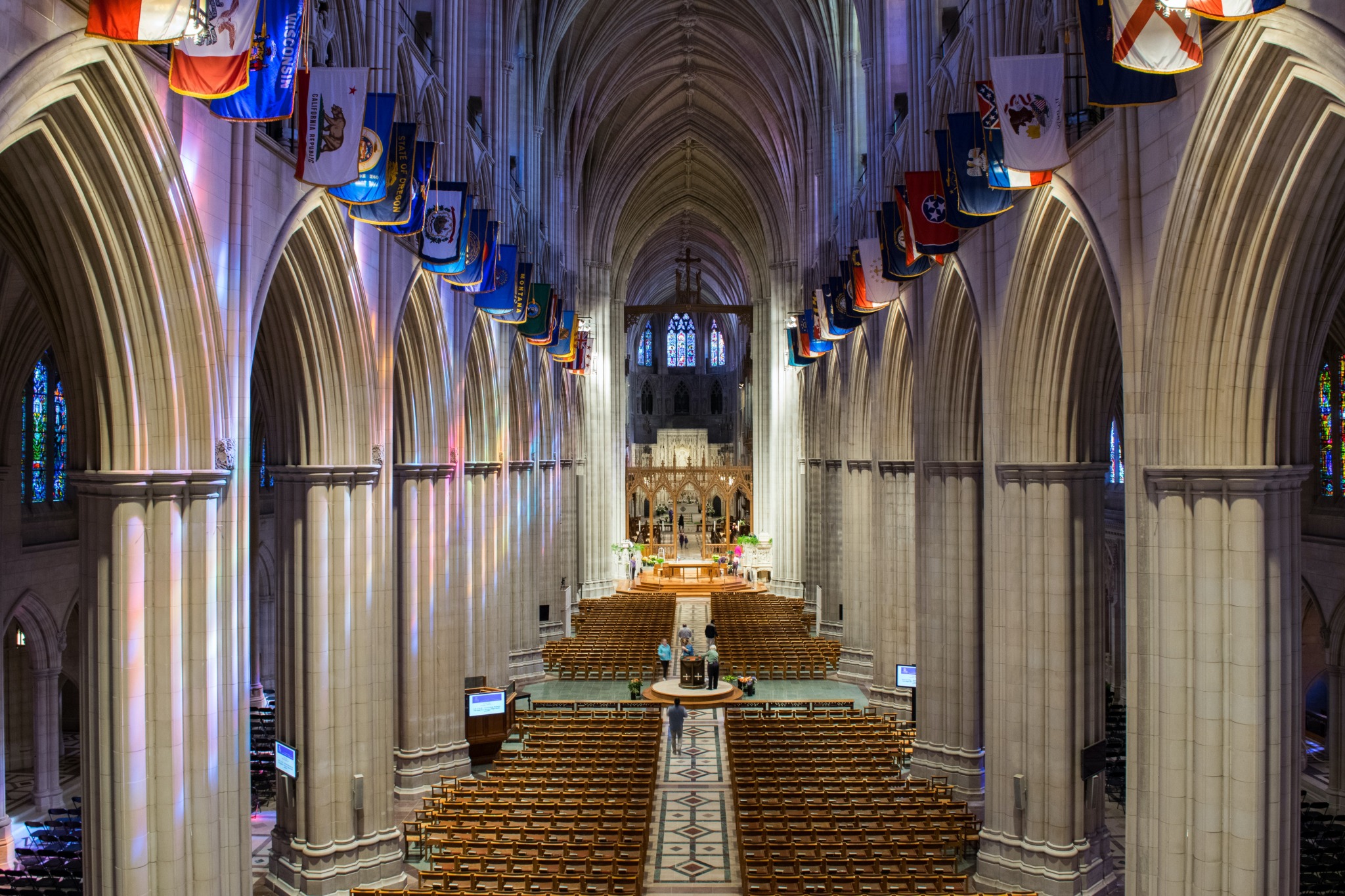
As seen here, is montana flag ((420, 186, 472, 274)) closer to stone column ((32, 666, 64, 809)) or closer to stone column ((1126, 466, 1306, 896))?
stone column ((1126, 466, 1306, 896))

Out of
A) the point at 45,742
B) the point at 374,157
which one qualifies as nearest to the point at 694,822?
the point at 374,157

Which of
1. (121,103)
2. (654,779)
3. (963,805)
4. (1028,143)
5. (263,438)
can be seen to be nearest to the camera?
(121,103)

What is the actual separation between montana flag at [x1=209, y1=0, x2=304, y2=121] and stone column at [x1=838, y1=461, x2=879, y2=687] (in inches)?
825

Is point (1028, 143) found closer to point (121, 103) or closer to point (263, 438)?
point (121, 103)

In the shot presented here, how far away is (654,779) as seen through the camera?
17.9m

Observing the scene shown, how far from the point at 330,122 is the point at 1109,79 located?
26.6 feet

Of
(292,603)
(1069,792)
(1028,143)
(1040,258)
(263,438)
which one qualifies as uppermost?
(1028,143)

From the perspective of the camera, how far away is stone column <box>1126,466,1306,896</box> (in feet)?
28.5

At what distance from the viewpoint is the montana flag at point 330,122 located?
10.4 m

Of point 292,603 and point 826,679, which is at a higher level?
point 292,603

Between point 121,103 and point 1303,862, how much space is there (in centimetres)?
1679

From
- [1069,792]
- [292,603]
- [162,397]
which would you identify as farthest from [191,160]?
[1069,792]

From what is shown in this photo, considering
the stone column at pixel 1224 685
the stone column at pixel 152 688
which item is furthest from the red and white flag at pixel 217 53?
the stone column at pixel 1224 685

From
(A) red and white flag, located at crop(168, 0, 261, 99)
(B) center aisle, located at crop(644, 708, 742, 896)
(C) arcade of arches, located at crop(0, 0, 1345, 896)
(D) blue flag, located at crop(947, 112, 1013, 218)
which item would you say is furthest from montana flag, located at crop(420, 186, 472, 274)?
(B) center aisle, located at crop(644, 708, 742, 896)
